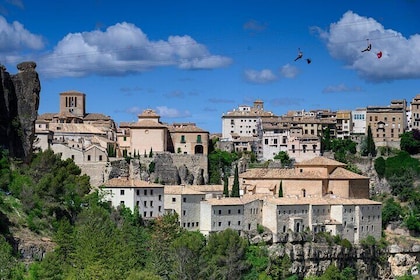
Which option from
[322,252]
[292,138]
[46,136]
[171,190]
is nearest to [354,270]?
[322,252]

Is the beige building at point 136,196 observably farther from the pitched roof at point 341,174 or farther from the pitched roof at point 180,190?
the pitched roof at point 341,174

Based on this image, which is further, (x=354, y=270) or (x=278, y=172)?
(x=278, y=172)

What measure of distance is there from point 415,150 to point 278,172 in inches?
976

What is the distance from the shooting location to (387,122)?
339 feet

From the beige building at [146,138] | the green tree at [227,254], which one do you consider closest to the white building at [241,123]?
the beige building at [146,138]

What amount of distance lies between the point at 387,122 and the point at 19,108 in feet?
165

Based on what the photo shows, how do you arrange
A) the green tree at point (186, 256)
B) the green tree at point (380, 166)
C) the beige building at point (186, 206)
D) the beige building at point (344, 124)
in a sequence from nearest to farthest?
the green tree at point (186, 256), the beige building at point (186, 206), the green tree at point (380, 166), the beige building at point (344, 124)

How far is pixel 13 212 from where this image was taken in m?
53.3

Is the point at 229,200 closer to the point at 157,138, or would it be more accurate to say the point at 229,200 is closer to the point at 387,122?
the point at 157,138

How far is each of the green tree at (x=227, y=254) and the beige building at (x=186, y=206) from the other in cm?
354

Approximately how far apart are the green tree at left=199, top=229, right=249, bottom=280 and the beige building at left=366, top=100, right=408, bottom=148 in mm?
42424

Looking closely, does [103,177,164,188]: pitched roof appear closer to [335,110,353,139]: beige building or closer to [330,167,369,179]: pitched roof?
[330,167,369,179]: pitched roof

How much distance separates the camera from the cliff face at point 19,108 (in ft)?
215

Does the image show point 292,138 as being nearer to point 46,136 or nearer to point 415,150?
point 415,150
